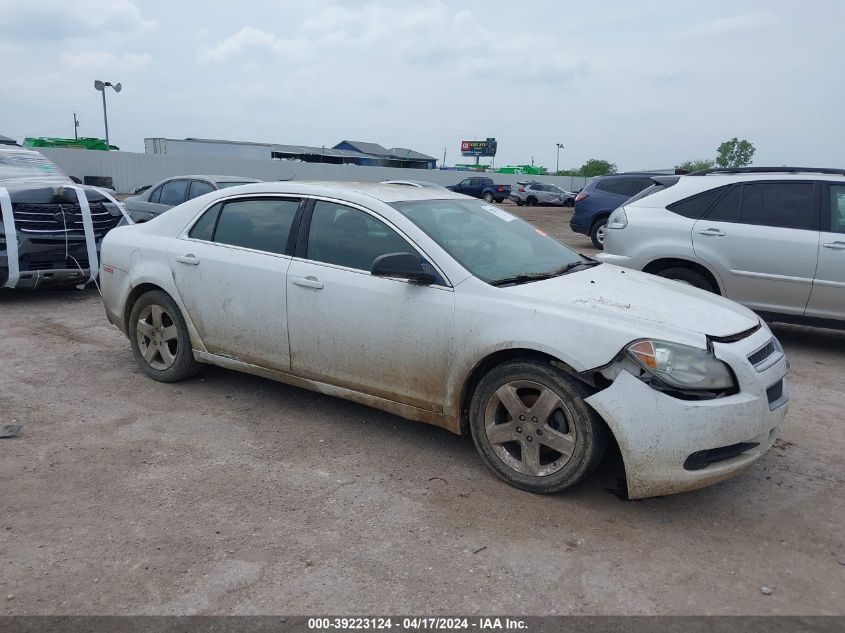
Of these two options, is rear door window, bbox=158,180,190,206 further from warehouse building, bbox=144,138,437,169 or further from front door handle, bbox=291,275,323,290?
warehouse building, bbox=144,138,437,169

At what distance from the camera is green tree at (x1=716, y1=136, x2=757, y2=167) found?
212ft

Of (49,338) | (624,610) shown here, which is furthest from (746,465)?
(49,338)

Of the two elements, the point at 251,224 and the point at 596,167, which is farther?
the point at 596,167

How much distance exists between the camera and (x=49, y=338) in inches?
254

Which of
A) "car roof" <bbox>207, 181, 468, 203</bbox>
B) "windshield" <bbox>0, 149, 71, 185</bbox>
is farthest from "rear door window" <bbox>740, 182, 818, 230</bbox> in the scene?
"windshield" <bbox>0, 149, 71, 185</bbox>

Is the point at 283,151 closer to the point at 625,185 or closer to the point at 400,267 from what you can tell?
the point at 625,185

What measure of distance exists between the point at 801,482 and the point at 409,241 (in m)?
2.57

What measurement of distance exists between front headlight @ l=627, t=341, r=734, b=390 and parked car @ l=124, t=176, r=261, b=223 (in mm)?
8843

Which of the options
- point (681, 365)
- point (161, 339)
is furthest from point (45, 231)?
point (681, 365)

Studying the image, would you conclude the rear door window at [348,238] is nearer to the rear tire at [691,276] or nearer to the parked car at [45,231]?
the rear tire at [691,276]

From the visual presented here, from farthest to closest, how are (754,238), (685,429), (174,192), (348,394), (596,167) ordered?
(596,167) < (174,192) < (754,238) < (348,394) < (685,429)

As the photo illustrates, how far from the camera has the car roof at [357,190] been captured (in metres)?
4.40

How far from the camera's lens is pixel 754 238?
655 centimetres

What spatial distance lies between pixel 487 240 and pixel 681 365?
152 centimetres
